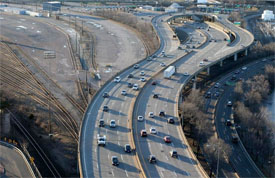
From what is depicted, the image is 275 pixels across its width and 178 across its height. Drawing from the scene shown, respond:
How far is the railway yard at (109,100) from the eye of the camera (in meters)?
19.8

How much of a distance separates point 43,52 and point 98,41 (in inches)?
341

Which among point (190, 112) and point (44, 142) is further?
point (190, 112)

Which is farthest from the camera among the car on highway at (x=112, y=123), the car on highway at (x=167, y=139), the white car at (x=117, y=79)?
the white car at (x=117, y=79)

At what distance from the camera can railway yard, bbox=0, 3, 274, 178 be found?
19.8 metres

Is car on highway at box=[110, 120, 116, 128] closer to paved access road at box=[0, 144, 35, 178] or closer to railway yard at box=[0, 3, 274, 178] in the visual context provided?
railway yard at box=[0, 3, 274, 178]

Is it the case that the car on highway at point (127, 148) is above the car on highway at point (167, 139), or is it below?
below

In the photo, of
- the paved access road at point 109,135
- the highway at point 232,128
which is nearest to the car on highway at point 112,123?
the paved access road at point 109,135

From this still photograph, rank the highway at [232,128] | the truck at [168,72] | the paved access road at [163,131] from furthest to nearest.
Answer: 1. the truck at [168,72]
2. the highway at [232,128]
3. the paved access road at [163,131]

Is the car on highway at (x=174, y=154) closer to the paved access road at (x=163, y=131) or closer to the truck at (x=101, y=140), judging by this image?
the paved access road at (x=163, y=131)

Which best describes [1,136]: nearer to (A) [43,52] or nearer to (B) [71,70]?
(B) [71,70]

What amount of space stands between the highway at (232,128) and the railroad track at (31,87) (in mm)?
9518

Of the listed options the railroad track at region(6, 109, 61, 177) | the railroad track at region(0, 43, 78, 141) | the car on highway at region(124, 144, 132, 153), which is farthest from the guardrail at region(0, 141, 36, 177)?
the car on highway at region(124, 144, 132, 153)

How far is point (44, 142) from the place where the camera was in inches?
976

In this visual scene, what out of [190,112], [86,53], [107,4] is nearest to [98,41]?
[86,53]
